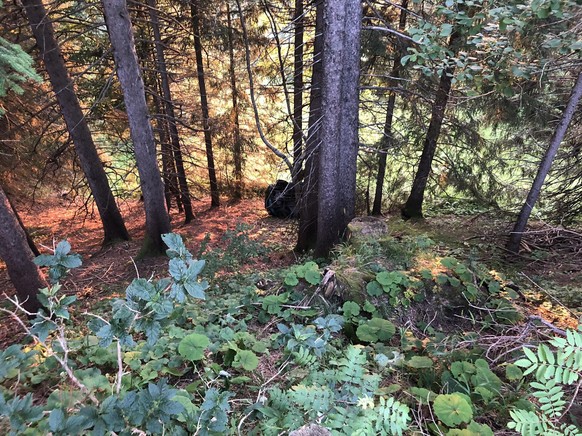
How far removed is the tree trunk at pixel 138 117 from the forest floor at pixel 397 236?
2.72 ft

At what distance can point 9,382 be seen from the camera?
2568 mm

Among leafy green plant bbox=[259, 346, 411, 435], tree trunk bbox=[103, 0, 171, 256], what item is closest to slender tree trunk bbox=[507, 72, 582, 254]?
leafy green plant bbox=[259, 346, 411, 435]

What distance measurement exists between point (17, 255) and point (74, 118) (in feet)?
15.0

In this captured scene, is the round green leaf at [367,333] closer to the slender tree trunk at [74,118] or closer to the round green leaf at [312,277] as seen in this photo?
the round green leaf at [312,277]

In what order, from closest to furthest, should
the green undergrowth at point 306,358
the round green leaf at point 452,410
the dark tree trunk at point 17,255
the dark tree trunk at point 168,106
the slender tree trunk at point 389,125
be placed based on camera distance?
the green undergrowth at point 306,358 < the round green leaf at point 452,410 < the dark tree trunk at point 17,255 < the slender tree trunk at point 389,125 < the dark tree trunk at point 168,106

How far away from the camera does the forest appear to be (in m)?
1.78

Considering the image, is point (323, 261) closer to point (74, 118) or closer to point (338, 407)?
point (338, 407)

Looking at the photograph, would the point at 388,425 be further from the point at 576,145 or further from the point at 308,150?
the point at 576,145

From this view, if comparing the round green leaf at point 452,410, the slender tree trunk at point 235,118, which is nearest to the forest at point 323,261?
the round green leaf at point 452,410

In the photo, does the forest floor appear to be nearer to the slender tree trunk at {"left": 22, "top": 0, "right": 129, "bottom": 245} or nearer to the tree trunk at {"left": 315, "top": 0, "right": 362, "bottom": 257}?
the slender tree trunk at {"left": 22, "top": 0, "right": 129, "bottom": 245}

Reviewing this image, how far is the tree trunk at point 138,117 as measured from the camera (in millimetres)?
6227

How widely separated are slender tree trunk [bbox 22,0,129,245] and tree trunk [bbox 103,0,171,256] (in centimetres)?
140

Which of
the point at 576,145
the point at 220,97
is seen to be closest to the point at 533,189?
the point at 576,145

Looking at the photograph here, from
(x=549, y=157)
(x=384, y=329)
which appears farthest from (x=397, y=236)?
(x=549, y=157)
